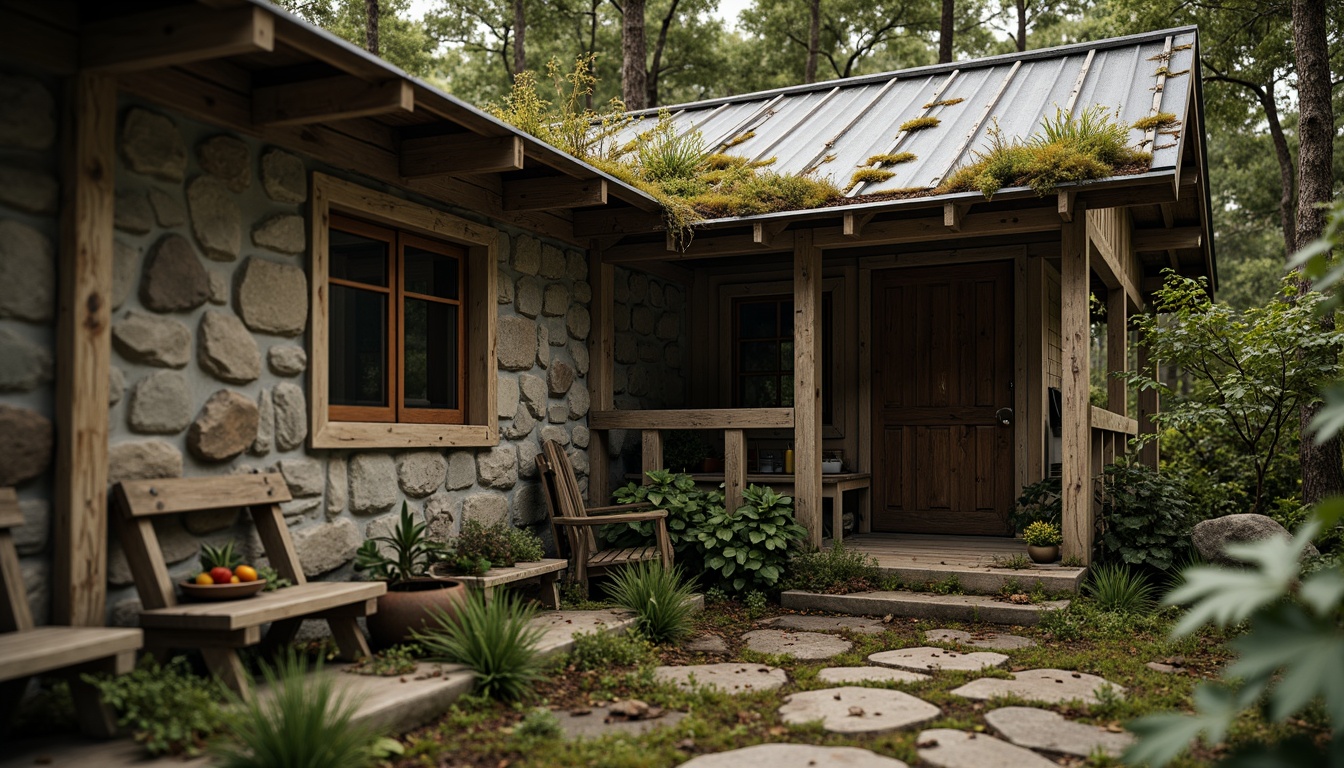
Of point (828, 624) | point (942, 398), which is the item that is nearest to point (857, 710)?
point (828, 624)

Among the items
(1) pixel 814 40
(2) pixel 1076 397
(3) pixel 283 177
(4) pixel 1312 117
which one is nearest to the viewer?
(3) pixel 283 177

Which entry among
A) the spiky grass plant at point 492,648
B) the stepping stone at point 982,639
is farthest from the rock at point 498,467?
the stepping stone at point 982,639

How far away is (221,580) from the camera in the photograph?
155 inches

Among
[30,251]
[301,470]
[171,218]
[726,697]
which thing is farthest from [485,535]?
[30,251]

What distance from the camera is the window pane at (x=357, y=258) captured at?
5.14 m

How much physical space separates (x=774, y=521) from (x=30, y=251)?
14.9 ft

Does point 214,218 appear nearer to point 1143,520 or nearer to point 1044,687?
point 1044,687

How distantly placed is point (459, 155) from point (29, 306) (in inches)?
87.6

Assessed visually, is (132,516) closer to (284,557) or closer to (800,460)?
(284,557)

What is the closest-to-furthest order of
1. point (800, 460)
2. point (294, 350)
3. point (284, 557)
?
point (284, 557)
point (294, 350)
point (800, 460)

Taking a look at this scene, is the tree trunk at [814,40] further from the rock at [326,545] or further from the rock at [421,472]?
the rock at [326,545]

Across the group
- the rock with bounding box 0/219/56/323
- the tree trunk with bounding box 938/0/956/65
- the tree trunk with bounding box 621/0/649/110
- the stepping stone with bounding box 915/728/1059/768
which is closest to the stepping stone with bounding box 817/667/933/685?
the stepping stone with bounding box 915/728/1059/768

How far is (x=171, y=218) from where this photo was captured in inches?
161

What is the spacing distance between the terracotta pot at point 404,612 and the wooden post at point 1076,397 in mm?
3890
